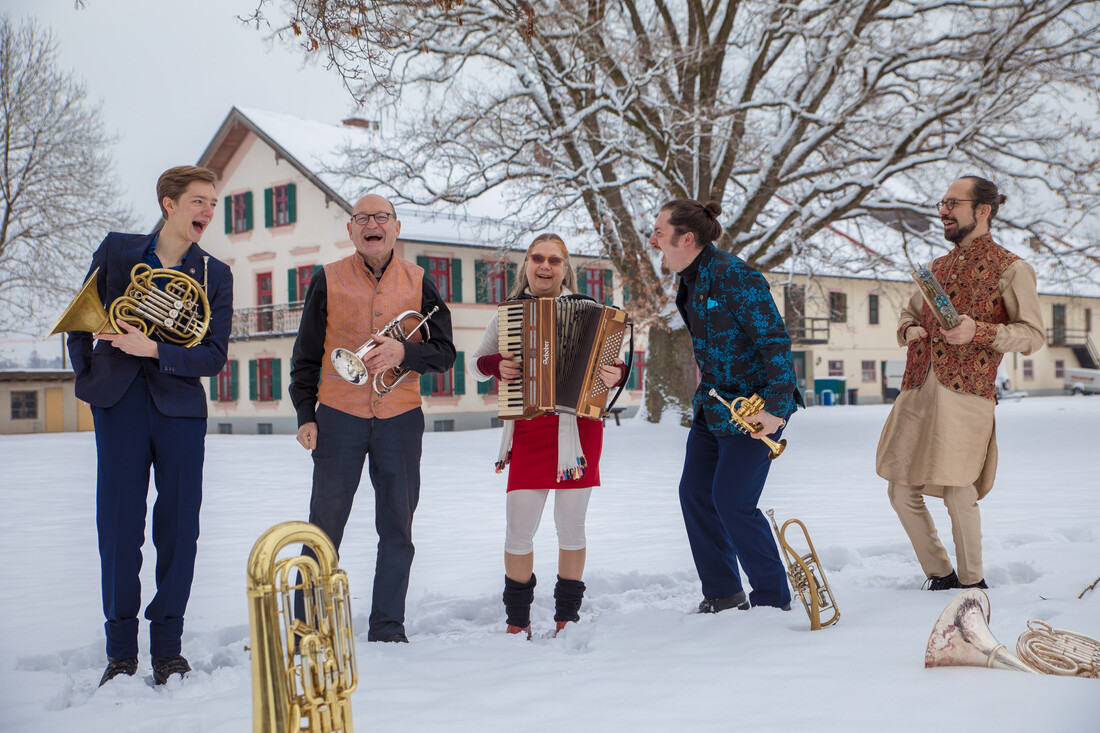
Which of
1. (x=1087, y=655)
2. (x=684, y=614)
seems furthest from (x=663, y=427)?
(x=1087, y=655)

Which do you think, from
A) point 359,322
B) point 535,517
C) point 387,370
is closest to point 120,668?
point 387,370

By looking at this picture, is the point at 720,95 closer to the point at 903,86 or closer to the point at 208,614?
the point at 903,86

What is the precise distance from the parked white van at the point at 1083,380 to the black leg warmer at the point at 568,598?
44.6 m

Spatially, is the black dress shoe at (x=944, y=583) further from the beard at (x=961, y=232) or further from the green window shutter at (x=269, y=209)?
the green window shutter at (x=269, y=209)

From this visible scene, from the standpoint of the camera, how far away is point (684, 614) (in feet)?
13.8

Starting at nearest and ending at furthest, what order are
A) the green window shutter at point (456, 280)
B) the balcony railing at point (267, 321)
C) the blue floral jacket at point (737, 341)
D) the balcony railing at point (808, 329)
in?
the blue floral jacket at point (737, 341), the green window shutter at point (456, 280), the balcony railing at point (267, 321), the balcony railing at point (808, 329)

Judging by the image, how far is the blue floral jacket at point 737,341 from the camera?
13.0 feet

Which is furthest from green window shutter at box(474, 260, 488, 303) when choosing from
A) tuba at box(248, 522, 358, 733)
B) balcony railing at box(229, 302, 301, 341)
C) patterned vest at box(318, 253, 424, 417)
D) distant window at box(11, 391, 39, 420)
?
tuba at box(248, 522, 358, 733)

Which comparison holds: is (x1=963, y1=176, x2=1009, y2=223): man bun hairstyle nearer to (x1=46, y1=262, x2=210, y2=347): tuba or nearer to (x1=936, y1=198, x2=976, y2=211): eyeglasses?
(x1=936, y1=198, x2=976, y2=211): eyeglasses

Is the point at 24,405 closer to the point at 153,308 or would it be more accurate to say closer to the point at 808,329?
the point at 808,329

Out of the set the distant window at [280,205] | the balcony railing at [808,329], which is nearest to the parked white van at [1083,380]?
the balcony railing at [808,329]

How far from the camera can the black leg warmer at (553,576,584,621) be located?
412cm

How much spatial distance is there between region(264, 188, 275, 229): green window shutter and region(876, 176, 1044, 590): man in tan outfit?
80.0 feet

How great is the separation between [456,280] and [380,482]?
21.8 metres
